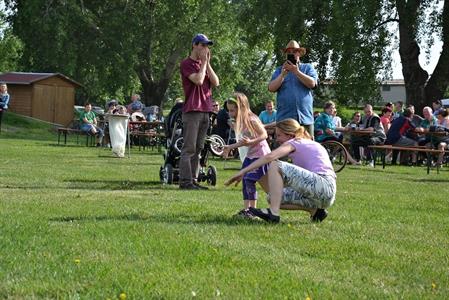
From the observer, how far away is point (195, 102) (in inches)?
461

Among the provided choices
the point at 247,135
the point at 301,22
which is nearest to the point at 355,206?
the point at 247,135

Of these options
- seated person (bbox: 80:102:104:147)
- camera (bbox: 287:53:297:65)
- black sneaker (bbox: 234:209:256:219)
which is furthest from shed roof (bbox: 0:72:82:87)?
black sneaker (bbox: 234:209:256:219)

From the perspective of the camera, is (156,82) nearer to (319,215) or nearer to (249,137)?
(249,137)

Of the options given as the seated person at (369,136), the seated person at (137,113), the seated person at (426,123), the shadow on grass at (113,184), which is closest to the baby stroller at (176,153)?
the shadow on grass at (113,184)

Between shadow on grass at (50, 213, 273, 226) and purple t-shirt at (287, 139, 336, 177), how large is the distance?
2.28 ft

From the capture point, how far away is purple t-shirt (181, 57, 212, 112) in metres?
11.6

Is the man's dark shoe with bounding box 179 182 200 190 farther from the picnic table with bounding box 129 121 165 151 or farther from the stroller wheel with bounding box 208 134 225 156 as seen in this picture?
the picnic table with bounding box 129 121 165 151

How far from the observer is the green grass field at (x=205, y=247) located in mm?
5004

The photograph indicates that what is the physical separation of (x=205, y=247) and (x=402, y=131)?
1650 cm

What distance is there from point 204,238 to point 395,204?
445cm

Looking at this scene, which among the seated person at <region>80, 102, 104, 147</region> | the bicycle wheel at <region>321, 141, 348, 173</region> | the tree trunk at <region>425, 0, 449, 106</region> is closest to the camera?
the bicycle wheel at <region>321, 141, 348, 173</region>

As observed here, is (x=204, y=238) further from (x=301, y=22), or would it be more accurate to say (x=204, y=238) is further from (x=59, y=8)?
(x=59, y=8)

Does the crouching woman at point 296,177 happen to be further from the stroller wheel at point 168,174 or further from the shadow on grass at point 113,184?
the stroller wheel at point 168,174

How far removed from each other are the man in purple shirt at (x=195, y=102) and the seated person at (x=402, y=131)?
11185mm
